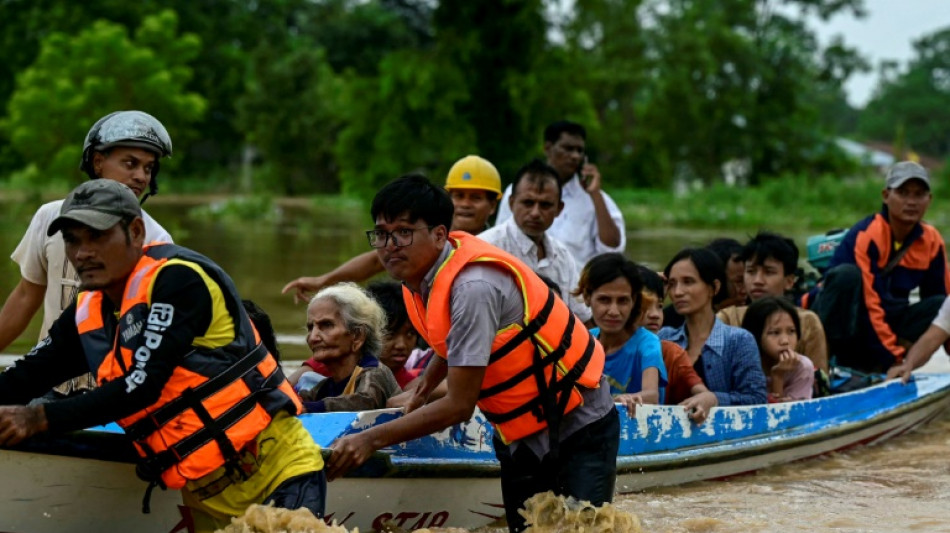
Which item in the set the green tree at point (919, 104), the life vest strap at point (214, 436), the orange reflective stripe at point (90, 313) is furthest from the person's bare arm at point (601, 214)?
the green tree at point (919, 104)

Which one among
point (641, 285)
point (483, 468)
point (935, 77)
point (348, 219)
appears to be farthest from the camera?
point (935, 77)

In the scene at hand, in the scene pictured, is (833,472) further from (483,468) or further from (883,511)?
(483,468)

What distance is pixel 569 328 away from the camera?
3924 millimetres

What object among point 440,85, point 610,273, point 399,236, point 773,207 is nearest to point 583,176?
point 610,273

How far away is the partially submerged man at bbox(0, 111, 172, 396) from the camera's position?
4488mm

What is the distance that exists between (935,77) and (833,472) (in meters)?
80.9

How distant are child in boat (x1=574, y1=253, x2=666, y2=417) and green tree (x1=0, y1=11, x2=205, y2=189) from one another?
125ft

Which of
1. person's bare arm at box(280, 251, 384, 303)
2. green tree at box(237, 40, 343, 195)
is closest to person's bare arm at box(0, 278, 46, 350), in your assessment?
person's bare arm at box(280, 251, 384, 303)

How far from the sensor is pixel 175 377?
3428mm

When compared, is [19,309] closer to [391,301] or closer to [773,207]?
[391,301]

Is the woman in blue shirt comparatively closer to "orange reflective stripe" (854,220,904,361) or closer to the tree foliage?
"orange reflective stripe" (854,220,904,361)

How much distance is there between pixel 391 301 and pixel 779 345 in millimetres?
2208

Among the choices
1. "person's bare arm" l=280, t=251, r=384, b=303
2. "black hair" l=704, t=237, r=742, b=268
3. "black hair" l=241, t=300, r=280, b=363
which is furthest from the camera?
"black hair" l=704, t=237, r=742, b=268

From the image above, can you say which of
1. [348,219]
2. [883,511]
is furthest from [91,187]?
[348,219]
